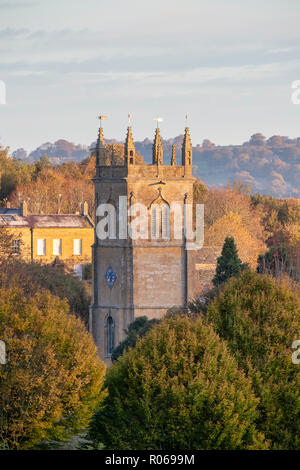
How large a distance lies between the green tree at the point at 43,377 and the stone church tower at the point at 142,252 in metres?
24.7

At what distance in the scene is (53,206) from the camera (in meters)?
112

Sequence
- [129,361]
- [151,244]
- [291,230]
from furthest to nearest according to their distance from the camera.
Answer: [291,230] → [151,244] → [129,361]

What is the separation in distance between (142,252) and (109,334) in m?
4.56

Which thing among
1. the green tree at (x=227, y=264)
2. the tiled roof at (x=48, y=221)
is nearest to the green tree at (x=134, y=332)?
the green tree at (x=227, y=264)

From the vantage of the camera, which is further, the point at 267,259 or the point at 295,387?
the point at 267,259

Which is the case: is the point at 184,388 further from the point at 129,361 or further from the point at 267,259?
the point at 267,259

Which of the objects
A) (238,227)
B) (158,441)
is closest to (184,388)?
(158,441)

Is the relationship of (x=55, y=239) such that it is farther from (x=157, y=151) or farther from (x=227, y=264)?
(x=227, y=264)

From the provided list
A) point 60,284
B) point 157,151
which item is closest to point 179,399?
point 157,151

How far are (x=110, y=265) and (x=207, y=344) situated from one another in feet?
94.0

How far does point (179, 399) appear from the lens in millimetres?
32562

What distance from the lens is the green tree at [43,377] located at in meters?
33.3

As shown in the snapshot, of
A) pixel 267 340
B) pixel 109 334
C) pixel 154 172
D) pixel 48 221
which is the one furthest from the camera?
pixel 48 221
